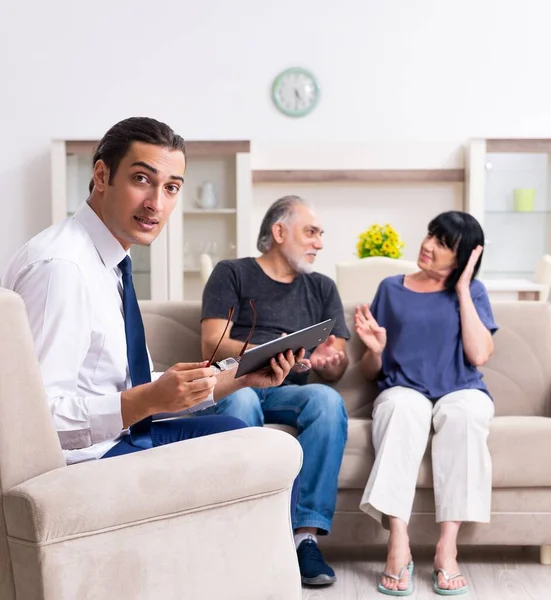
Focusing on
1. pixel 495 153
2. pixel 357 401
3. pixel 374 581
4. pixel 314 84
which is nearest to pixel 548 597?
pixel 374 581

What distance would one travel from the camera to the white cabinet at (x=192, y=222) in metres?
5.76

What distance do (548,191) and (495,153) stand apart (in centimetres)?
44

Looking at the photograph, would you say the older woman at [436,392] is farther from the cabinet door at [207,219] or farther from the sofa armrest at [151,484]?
the cabinet door at [207,219]

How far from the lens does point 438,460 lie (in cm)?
250

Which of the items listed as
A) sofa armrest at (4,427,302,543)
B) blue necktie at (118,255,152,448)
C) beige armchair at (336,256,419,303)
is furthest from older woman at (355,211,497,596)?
beige armchair at (336,256,419,303)

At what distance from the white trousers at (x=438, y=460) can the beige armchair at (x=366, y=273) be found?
153cm

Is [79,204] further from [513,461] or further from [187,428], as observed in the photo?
[187,428]

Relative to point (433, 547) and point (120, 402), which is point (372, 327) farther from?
point (120, 402)

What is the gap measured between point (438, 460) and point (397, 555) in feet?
0.94

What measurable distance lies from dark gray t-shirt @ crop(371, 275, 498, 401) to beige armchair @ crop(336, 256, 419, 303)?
120cm

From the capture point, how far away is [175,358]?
2914 millimetres

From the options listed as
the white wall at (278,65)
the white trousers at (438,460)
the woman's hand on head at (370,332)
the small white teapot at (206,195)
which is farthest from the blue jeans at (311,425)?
Result: the white wall at (278,65)

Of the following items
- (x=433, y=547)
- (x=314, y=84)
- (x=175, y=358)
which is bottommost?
(x=433, y=547)

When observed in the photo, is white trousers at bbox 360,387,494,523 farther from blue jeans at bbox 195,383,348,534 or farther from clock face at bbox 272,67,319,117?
clock face at bbox 272,67,319,117
